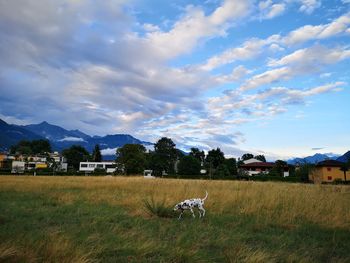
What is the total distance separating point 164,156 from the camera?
99250mm

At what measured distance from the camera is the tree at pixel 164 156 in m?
94.4

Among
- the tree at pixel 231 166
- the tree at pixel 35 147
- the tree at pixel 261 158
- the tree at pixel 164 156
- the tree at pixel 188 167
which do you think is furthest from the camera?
the tree at pixel 261 158

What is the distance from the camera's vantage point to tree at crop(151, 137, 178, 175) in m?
94.4

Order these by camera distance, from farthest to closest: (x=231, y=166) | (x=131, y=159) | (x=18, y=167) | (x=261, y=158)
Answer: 1. (x=261, y=158)
2. (x=231, y=166)
3. (x=18, y=167)
4. (x=131, y=159)

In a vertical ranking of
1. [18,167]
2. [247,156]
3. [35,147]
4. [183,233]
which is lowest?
[183,233]

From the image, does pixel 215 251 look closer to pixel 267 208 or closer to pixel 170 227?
pixel 170 227

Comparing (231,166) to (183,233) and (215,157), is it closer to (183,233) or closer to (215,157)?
(215,157)

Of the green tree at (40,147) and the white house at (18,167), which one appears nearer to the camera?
the white house at (18,167)

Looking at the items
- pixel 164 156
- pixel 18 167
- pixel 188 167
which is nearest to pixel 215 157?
pixel 164 156

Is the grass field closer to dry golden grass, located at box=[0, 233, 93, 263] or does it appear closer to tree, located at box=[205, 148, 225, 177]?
dry golden grass, located at box=[0, 233, 93, 263]

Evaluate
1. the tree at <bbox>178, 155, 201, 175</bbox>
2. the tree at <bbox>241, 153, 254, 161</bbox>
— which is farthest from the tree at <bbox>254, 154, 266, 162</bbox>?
the tree at <bbox>178, 155, 201, 175</bbox>

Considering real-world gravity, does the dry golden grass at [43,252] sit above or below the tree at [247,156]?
below

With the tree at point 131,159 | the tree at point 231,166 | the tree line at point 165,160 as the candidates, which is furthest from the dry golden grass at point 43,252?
the tree at point 231,166

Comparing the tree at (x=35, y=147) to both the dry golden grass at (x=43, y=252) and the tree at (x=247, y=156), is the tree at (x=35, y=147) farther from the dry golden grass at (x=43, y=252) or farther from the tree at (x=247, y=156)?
the dry golden grass at (x=43, y=252)
